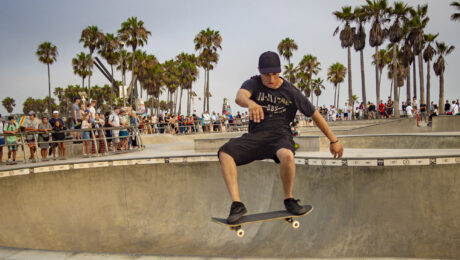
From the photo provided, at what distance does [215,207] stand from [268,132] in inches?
231

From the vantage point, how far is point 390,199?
6.83 meters

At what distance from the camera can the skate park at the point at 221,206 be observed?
6672mm

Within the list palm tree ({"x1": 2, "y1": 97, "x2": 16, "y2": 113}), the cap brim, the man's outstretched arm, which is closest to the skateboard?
the man's outstretched arm

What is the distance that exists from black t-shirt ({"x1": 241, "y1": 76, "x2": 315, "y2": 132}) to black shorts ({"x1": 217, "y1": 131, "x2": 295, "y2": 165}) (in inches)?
4.0

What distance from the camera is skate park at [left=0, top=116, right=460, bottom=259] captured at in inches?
263

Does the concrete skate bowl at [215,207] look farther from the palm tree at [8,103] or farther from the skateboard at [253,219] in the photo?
the palm tree at [8,103]

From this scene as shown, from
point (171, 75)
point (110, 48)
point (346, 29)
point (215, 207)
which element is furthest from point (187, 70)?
point (215, 207)

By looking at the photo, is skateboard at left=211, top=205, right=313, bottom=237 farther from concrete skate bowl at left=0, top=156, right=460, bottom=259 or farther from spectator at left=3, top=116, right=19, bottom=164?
spectator at left=3, top=116, right=19, bottom=164

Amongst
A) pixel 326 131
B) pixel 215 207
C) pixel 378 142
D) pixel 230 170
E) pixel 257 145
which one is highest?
pixel 326 131

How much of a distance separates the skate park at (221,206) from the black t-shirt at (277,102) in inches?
153

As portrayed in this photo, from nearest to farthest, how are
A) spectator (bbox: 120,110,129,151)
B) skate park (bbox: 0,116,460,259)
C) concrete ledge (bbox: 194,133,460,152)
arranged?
skate park (bbox: 0,116,460,259), concrete ledge (bbox: 194,133,460,152), spectator (bbox: 120,110,129,151)

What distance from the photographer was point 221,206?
9312 millimetres

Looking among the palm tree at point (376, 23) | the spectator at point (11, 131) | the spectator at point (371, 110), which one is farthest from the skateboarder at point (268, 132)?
the palm tree at point (376, 23)

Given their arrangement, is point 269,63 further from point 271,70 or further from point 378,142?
point 378,142
